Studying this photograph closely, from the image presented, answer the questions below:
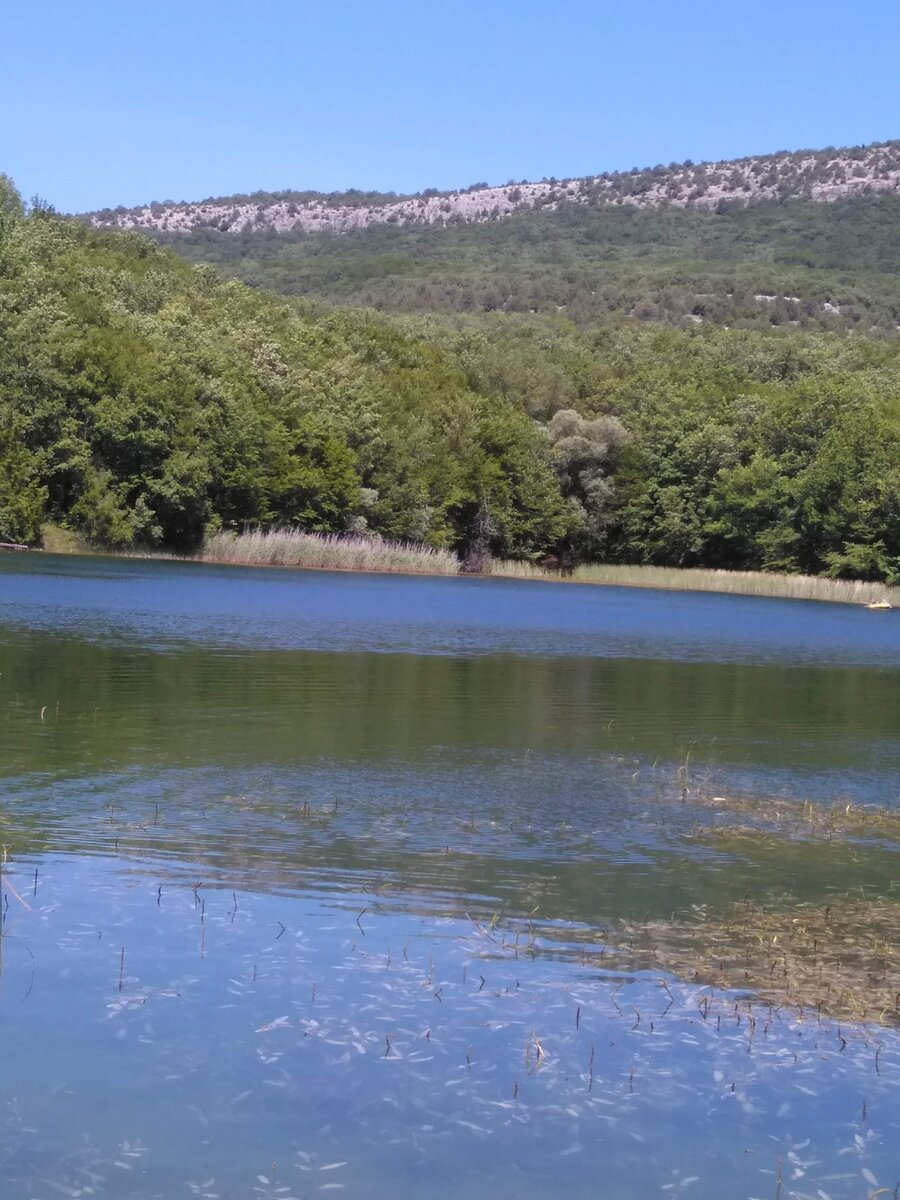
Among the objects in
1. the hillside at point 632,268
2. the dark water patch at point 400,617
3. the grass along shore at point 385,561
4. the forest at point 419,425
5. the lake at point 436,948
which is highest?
the hillside at point 632,268

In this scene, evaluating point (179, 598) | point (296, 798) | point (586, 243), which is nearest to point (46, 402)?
point (179, 598)

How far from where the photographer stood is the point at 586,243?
627 ft

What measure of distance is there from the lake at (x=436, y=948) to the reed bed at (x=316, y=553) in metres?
48.5

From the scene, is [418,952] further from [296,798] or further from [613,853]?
[296,798]

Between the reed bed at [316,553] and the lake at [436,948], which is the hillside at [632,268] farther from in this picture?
the lake at [436,948]

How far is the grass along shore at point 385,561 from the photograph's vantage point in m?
68.9

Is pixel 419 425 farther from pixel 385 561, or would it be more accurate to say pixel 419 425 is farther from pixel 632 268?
pixel 632 268

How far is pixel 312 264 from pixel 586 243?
154 ft

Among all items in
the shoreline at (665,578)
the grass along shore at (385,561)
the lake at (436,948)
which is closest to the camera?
the lake at (436,948)

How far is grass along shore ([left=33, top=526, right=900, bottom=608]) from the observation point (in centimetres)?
6887

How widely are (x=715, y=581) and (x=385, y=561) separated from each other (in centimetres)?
1781

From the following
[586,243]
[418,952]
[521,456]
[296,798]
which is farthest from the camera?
[586,243]

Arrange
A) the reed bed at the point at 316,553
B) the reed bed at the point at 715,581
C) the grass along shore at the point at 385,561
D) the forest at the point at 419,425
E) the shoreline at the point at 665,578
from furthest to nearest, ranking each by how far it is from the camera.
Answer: the reed bed at the point at 316,553
the reed bed at the point at 715,581
the grass along shore at the point at 385,561
the shoreline at the point at 665,578
the forest at the point at 419,425

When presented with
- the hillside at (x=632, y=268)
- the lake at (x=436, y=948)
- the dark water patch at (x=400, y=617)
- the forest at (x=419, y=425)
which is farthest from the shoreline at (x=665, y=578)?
the hillside at (x=632, y=268)
